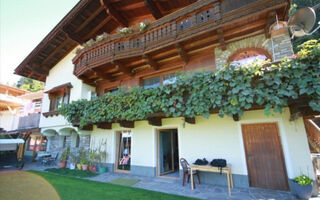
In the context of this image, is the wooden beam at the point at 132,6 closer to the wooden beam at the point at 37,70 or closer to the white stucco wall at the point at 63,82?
the white stucco wall at the point at 63,82

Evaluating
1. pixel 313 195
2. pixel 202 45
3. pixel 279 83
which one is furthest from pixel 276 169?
pixel 202 45

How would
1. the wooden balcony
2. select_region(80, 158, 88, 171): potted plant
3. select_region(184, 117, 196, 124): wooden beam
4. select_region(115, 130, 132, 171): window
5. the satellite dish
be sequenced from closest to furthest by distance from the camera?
the satellite dish
the wooden balcony
select_region(184, 117, 196, 124): wooden beam
select_region(115, 130, 132, 171): window
select_region(80, 158, 88, 171): potted plant

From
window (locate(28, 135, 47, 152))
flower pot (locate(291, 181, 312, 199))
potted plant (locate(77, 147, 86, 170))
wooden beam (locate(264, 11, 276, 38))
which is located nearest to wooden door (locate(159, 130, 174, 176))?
potted plant (locate(77, 147, 86, 170))

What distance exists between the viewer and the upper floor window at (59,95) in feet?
33.8

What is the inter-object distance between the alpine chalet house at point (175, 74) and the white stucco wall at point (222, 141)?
0.10 ft

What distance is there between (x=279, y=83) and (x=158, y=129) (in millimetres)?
5157

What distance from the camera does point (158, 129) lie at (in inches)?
302

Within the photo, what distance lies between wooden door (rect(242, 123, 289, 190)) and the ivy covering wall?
4.39 ft

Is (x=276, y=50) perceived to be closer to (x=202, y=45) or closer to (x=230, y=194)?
(x=202, y=45)

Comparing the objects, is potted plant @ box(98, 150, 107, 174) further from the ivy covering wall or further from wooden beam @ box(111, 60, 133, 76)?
wooden beam @ box(111, 60, 133, 76)

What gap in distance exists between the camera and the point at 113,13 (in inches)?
346

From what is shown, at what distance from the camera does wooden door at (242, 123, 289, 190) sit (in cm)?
513

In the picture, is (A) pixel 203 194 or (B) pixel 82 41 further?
(B) pixel 82 41

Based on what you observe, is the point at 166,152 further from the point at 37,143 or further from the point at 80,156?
the point at 37,143
